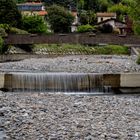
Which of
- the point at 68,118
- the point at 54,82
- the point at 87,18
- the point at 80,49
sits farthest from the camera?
the point at 87,18

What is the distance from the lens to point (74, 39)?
193 ft

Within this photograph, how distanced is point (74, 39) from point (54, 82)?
86.8ft

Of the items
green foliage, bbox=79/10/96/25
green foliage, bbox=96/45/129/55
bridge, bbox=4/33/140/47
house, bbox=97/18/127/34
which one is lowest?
green foliage, bbox=96/45/129/55

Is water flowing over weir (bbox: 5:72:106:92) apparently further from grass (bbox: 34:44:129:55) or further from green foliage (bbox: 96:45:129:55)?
green foliage (bbox: 96:45:129:55)

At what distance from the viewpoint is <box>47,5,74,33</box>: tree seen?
76.9 m

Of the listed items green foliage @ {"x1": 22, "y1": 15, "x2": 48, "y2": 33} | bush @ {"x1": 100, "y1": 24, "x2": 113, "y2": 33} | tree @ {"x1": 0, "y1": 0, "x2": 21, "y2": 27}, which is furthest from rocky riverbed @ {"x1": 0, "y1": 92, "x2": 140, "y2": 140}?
bush @ {"x1": 100, "y1": 24, "x2": 113, "y2": 33}

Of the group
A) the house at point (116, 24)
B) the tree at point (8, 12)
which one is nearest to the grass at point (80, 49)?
the tree at point (8, 12)

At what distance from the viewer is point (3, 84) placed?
3178cm

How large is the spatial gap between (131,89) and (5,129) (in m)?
15.4

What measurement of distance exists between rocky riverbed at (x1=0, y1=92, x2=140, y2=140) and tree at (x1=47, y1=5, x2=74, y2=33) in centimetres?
5062

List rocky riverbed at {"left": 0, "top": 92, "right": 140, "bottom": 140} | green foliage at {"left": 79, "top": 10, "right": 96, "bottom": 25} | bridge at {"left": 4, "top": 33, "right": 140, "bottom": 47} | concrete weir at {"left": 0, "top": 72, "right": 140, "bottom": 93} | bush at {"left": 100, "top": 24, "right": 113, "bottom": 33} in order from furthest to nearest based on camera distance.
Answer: green foliage at {"left": 79, "top": 10, "right": 96, "bottom": 25}, bush at {"left": 100, "top": 24, "right": 113, "bottom": 33}, bridge at {"left": 4, "top": 33, "right": 140, "bottom": 47}, concrete weir at {"left": 0, "top": 72, "right": 140, "bottom": 93}, rocky riverbed at {"left": 0, "top": 92, "right": 140, "bottom": 140}

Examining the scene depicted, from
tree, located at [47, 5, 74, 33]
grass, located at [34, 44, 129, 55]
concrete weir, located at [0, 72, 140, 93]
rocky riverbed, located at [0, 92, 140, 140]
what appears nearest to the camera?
rocky riverbed, located at [0, 92, 140, 140]

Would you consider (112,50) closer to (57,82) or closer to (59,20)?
(59,20)

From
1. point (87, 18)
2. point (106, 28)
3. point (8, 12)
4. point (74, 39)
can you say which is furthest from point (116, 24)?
point (74, 39)
